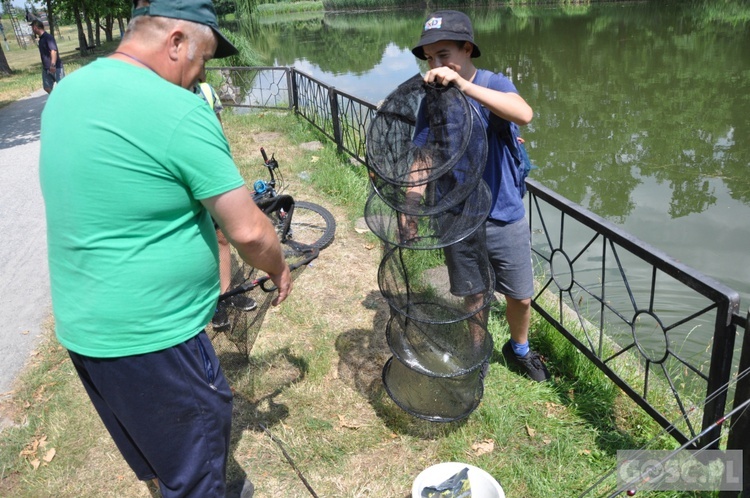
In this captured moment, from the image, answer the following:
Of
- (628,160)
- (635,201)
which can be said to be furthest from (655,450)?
(628,160)

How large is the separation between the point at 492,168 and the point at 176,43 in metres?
1.48

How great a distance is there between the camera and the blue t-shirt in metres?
2.44

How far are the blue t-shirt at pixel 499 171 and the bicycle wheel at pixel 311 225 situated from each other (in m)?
2.48

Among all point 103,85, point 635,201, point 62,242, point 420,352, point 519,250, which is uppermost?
point 103,85

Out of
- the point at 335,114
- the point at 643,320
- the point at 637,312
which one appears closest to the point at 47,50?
the point at 335,114

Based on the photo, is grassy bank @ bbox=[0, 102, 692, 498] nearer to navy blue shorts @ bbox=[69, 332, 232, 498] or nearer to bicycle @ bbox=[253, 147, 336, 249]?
navy blue shorts @ bbox=[69, 332, 232, 498]

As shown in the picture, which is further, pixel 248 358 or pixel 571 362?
pixel 248 358

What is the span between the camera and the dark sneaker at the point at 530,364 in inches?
120

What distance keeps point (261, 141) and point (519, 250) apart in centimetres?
630

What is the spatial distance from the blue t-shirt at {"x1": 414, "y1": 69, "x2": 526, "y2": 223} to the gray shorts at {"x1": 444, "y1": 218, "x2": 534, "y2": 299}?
0.06 metres

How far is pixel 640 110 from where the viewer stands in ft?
33.0

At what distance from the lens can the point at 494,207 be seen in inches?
101

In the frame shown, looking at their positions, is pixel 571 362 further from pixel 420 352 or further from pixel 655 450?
pixel 420 352

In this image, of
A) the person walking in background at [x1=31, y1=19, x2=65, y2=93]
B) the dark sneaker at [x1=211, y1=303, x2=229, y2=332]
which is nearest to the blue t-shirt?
the dark sneaker at [x1=211, y1=303, x2=229, y2=332]
